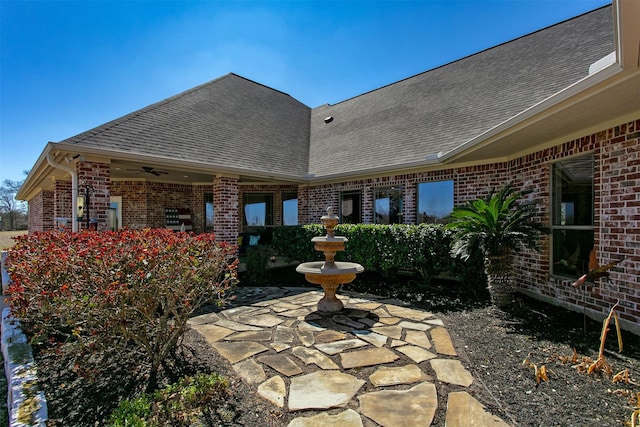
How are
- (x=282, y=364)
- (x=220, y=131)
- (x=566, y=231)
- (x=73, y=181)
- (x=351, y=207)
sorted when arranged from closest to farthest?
(x=282, y=364) → (x=566, y=231) → (x=73, y=181) → (x=220, y=131) → (x=351, y=207)

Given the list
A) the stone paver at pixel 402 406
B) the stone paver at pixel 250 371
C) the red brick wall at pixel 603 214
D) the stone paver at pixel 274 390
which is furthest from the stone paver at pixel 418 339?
the red brick wall at pixel 603 214

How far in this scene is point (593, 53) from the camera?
684 centimetres

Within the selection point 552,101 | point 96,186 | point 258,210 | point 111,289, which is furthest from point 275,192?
point 552,101

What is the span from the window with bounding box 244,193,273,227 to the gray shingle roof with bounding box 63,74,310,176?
1856 mm

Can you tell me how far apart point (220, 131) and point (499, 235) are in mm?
8057

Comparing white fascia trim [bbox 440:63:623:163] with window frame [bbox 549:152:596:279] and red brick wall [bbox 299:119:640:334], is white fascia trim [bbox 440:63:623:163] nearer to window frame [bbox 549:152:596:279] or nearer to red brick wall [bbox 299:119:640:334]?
red brick wall [bbox 299:119:640:334]

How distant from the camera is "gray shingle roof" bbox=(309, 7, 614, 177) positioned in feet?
23.4

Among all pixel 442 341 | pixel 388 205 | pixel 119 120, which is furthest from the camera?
pixel 388 205

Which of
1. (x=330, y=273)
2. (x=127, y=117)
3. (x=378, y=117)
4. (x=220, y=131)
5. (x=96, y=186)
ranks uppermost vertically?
(x=378, y=117)

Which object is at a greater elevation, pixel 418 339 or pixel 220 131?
pixel 220 131

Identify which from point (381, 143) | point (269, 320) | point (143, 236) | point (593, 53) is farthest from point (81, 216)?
point (593, 53)

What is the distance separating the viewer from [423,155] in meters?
7.61

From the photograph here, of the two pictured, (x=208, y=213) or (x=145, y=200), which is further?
(x=208, y=213)

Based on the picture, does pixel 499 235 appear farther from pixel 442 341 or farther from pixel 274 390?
pixel 274 390
